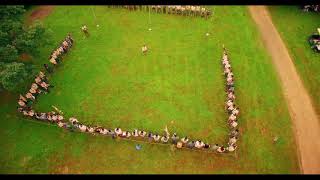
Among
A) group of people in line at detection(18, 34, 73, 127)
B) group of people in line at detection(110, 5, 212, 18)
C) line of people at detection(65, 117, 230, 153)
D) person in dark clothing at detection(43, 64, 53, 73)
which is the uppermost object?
group of people in line at detection(110, 5, 212, 18)

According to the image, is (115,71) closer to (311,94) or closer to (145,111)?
(145,111)

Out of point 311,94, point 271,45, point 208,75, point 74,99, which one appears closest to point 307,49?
point 271,45

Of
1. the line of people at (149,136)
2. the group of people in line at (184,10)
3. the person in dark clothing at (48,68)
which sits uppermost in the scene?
the group of people in line at (184,10)

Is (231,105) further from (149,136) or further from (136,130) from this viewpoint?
(136,130)

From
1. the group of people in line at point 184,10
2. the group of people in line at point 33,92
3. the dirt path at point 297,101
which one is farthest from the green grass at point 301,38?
the group of people in line at point 33,92

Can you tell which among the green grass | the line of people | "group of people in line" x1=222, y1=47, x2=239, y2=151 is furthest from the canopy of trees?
the green grass

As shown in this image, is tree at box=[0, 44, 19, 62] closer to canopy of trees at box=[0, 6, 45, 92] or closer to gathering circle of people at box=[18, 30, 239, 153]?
canopy of trees at box=[0, 6, 45, 92]

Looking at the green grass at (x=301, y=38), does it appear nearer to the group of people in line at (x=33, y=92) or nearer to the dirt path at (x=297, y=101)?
the dirt path at (x=297, y=101)
